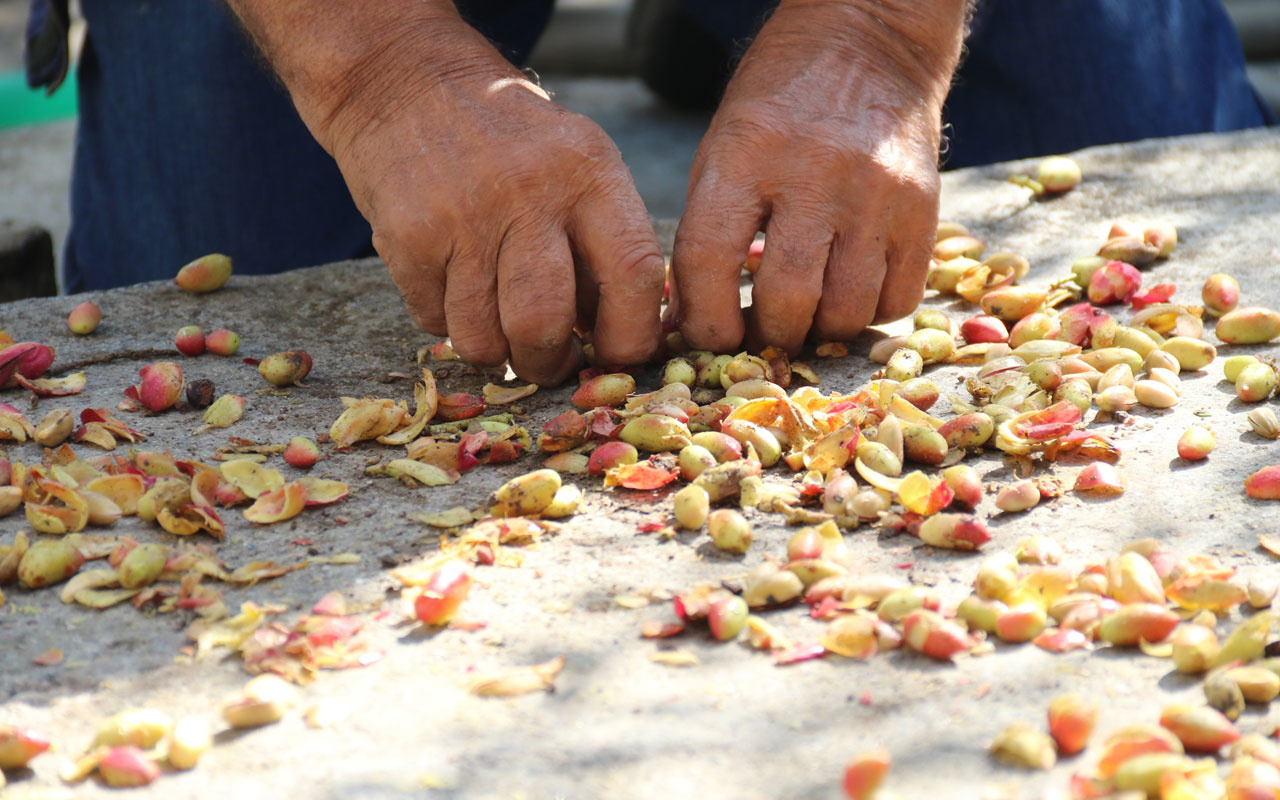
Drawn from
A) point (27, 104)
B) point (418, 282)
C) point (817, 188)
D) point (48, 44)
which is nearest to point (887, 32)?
point (817, 188)

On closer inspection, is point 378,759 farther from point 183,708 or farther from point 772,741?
point 772,741

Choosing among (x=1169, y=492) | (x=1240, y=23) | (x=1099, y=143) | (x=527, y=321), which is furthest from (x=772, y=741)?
(x=1240, y=23)

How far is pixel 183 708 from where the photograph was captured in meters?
0.95

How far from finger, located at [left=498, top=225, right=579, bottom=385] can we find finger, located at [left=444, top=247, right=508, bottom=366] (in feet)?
0.09

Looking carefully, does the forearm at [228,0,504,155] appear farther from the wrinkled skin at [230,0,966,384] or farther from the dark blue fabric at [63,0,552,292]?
the dark blue fabric at [63,0,552,292]

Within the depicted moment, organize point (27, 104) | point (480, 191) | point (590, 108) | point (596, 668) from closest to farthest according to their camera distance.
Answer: point (596, 668) < point (480, 191) < point (590, 108) < point (27, 104)

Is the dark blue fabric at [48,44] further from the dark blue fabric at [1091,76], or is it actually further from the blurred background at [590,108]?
the dark blue fabric at [1091,76]

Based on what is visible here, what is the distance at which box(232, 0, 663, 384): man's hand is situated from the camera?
145 centimetres

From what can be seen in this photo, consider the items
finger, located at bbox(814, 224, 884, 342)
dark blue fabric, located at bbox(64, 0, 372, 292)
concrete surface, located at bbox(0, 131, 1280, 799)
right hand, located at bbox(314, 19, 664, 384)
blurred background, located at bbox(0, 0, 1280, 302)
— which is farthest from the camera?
blurred background, located at bbox(0, 0, 1280, 302)

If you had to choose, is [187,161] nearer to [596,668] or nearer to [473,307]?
[473,307]

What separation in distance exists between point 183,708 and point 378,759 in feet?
0.60

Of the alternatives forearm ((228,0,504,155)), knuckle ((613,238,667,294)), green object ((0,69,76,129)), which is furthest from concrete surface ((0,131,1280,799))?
green object ((0,69,76,129))

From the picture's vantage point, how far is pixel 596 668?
1.00m

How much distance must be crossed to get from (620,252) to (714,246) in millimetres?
126
